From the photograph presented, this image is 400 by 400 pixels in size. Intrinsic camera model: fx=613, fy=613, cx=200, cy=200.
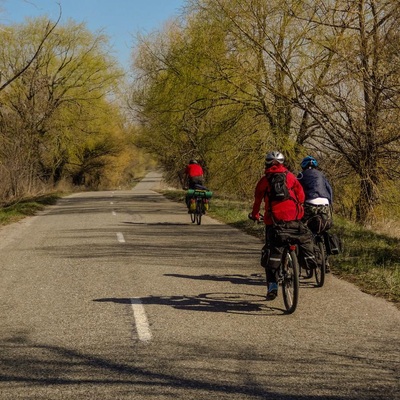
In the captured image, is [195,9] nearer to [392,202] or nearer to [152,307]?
[392,202]

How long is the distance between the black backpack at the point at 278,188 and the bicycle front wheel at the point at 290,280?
2.21 ft

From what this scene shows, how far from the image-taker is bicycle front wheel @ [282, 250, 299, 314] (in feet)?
22.4

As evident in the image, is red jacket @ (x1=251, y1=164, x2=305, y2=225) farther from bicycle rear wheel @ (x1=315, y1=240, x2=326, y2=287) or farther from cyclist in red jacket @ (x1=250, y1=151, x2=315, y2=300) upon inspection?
bicycle rear wheel @ (x1=315, y1=240, x2=326, y2=287)

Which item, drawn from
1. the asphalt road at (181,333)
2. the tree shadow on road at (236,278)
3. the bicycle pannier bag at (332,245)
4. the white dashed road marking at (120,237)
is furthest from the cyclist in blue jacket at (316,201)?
the white dashed road marking at (120,237)

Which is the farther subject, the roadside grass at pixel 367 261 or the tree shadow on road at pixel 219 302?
the roadside grass at pixel 367 261

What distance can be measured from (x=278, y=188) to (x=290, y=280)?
3.62ft

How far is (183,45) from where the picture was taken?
2192 centimetres

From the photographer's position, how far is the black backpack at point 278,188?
7.36m

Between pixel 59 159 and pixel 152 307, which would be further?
pixel 59 159

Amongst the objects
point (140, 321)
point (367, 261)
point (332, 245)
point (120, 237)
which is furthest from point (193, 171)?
point (140, 321)

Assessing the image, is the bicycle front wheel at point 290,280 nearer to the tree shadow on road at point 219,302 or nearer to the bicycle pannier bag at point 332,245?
the tree shadow on road at point 219,302

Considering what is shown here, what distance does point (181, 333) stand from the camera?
6.11 m

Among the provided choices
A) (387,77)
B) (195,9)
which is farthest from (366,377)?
(195,9)

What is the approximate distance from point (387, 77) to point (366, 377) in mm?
11048
